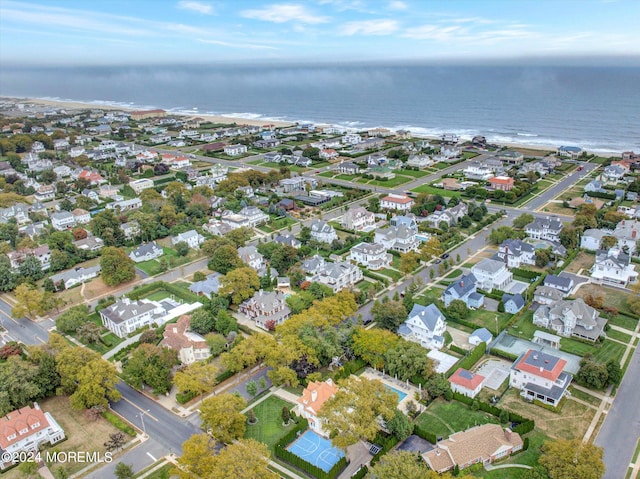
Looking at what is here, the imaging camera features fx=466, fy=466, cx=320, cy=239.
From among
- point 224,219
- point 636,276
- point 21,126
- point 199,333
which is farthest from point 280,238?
point 21,126

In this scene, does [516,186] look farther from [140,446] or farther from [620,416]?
[140,446]

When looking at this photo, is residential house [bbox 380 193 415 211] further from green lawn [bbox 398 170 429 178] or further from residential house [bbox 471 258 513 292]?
residential house [bbox 471 258 513 292]

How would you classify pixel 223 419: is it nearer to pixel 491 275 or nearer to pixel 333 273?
pixel 333 273

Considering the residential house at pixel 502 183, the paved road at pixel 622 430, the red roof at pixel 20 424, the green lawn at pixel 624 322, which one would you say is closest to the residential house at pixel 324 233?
the green lawn at pixel 624 322

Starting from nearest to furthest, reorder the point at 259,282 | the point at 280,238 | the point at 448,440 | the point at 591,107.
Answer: the point at 448,440 → the point at 259,282 → the point at 280,238 → the point at 591,107

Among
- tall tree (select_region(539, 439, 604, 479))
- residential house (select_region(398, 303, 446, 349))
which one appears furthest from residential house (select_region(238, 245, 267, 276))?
tall tree (select_region(539, 439, 604, 479))

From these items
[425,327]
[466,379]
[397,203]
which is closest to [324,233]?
[397,203]
